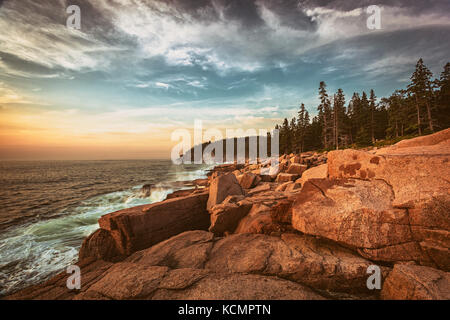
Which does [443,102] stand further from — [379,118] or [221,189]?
[221,189]

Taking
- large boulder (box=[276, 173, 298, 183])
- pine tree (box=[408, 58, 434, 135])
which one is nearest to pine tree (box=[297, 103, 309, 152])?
pine tree (box=[408, 58, 434, 135])

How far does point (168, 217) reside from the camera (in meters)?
7.90

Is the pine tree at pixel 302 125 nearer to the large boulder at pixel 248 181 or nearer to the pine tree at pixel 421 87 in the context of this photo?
the pine tree at pixel 421 87

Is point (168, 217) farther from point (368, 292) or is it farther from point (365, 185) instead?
point (365, 185)

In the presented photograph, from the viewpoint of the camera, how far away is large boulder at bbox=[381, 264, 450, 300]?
279cm

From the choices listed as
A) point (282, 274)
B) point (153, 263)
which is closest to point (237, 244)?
point (282, 274)

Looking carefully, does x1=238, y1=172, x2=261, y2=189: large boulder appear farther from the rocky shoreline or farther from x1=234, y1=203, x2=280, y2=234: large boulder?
the rocky shoreline

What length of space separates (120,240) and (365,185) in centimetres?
914

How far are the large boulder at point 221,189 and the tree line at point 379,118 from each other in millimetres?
42548

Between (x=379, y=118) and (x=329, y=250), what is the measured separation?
202ft

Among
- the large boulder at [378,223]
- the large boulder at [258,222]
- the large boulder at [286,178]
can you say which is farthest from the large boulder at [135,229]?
the large boulder at [286,178]

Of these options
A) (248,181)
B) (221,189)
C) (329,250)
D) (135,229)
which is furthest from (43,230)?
(329,250)

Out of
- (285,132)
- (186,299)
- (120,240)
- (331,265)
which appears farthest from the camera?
(285,132)

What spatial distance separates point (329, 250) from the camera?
4426mm
